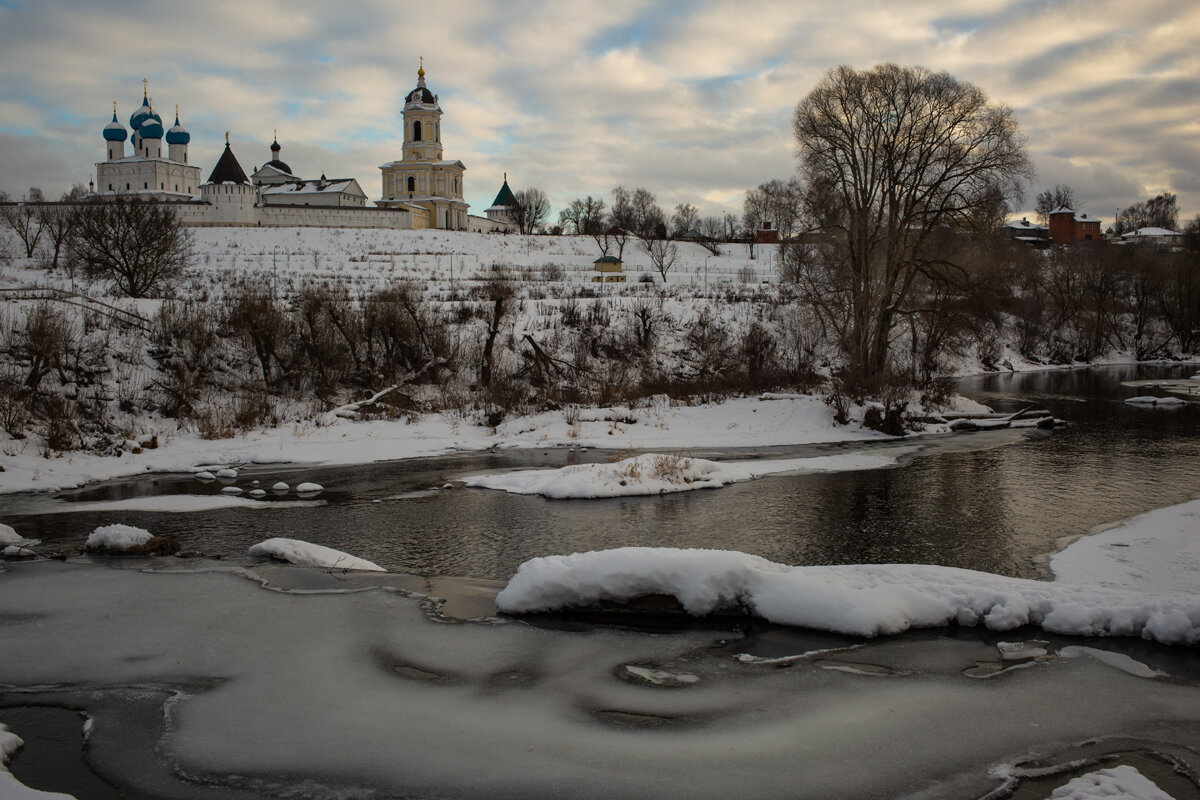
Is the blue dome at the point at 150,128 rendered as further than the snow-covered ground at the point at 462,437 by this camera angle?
Yes

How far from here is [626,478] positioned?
16.1 metres

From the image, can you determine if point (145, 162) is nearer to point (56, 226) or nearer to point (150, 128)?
point (150, 128)

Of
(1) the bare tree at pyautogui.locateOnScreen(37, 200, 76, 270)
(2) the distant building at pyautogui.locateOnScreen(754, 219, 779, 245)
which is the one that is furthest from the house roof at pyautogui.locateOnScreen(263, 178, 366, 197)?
(2) the distant building at pyautogui.locateOnScreen(754, 219, 779, 245)

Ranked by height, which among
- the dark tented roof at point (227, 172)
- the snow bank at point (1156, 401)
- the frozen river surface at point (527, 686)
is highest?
the dark tented roof at point (227, 172)

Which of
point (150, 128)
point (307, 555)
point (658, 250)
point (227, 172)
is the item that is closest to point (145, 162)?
point (150, 128)

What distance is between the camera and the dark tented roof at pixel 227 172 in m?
84.6

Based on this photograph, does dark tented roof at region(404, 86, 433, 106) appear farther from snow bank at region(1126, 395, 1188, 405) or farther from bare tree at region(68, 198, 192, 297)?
snow bank at region(1126, 395, 1188, 405)

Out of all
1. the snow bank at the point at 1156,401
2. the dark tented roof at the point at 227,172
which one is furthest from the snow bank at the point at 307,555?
the dark tented roof at the point at 227,172

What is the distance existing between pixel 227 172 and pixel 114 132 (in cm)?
2237

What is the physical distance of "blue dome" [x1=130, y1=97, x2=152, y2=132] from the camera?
93438mm

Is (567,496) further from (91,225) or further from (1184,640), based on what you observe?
(91,225)

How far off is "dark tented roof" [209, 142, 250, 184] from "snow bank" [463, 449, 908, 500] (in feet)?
264

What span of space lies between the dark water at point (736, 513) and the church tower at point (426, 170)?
258ft

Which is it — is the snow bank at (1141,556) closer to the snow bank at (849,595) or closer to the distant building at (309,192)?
the snow bank at (849,595)
